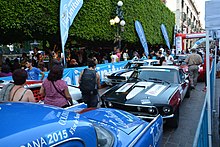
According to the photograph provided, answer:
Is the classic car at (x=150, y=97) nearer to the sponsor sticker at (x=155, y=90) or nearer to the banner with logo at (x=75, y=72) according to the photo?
the sponsor sticker at (x=155, y=90)

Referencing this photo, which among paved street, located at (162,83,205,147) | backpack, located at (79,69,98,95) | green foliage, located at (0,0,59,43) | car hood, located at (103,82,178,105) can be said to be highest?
green foliage, located at (0,0,59,43)

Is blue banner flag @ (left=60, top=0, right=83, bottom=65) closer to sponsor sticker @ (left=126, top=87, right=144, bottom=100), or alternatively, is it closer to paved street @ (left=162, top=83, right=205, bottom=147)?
sponsor sticker @ (left=126, top=87, right=144, bottom=100)

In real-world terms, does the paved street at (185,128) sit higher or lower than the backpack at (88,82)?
lower

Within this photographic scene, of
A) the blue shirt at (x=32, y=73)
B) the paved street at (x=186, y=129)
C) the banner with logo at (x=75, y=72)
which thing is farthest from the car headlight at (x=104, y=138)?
the blue shirt at (x=32, y=73)

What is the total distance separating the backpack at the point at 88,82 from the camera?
6.01 m

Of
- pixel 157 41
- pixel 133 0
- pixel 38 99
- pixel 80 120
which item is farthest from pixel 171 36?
pixel 80 120

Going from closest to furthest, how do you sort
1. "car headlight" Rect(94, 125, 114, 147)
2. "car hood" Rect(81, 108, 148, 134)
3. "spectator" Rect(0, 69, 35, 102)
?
"car headlight" Rect(94, 125, 114, 147), "car hood" Rect(81, 108, 148, 134), "spectator" Rect(0, 69, 35, 102)

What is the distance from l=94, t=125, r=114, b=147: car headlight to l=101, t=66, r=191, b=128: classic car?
121 inches

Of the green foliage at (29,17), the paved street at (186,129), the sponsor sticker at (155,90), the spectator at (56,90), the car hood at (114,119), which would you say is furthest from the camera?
the green foliage at (29,17)

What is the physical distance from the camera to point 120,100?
5.98 meters

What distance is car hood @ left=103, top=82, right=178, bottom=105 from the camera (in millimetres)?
5797

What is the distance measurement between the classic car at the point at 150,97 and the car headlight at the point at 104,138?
3084mm

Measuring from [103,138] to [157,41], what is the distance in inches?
1166

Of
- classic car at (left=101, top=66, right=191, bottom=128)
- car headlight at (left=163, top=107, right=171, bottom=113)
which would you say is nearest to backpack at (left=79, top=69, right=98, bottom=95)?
classic car at (left=101, top=66, right=191, bottom=128)
